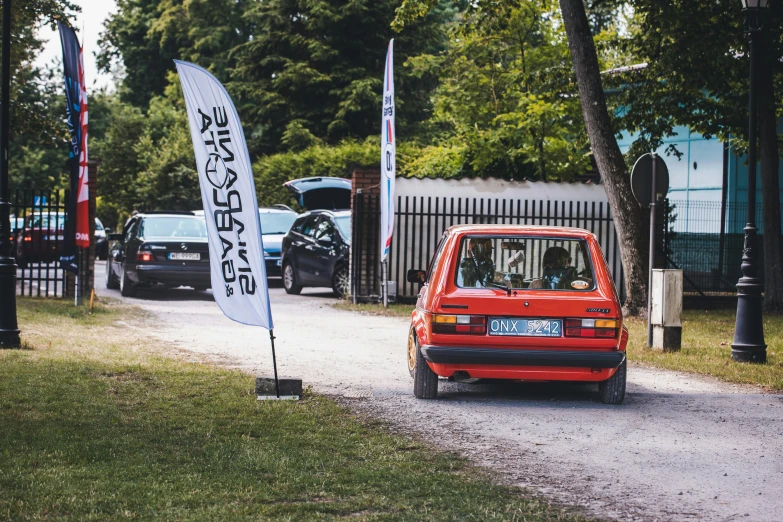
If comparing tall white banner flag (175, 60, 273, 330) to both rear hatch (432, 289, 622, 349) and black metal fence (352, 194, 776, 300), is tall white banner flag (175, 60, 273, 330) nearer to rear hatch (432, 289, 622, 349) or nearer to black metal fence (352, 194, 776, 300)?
rear hatch (432, 289, 622, 349)

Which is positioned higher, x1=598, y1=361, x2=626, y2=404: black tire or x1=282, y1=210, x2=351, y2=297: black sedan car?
x1=282, y1=210, x2=351, y2=297: black sedan car

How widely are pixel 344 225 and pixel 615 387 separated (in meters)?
13.4

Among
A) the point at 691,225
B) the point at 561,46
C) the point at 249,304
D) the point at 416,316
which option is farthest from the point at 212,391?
the point at 691,225

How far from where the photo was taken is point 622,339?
369 inches

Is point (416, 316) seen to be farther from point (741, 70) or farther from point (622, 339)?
point (741, 70)

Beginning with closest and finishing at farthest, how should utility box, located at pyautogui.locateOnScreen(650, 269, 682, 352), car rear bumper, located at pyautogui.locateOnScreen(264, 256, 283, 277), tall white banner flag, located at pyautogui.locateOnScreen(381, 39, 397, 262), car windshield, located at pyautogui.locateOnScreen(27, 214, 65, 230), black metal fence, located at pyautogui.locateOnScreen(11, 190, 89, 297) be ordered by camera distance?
utility box, located at pyautogui.locateOnScreen(650, 269, 682, 352), black metal fence, located at pyautogui.locateOnScreen(11, 190, 89, 297), car windshield, located at pyautogui.locateOnScreen(27, 214, 65, 230), tall white banner flag, located at pyautogui.locateOnScreen(381, 39, 397, 262), car rear bumper, located at pyautogui.locateOnScreen(264, 256, 283, 277)

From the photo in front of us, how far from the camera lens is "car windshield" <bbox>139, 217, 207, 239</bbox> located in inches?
840

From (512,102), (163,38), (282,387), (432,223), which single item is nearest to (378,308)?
(432,223)

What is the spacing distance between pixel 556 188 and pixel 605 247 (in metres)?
1.49

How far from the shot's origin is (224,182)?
9.02m

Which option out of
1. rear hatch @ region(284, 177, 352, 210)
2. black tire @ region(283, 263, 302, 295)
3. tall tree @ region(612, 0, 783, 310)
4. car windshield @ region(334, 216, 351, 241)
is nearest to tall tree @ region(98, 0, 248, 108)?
rear hatch @ region(284, 177, 352, 210)

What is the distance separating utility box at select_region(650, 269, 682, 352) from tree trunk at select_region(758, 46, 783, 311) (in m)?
8.54

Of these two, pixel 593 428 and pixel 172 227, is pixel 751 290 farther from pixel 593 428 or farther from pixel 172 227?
pixel 172 227

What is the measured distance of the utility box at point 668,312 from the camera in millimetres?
13633
